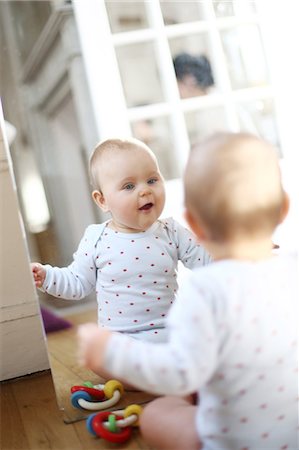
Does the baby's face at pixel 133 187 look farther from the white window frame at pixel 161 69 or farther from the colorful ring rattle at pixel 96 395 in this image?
the white window frame at pixel 161 69

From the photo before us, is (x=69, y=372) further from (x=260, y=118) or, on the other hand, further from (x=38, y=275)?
(x=260, y=118)

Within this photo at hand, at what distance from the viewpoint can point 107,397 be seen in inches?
51.2

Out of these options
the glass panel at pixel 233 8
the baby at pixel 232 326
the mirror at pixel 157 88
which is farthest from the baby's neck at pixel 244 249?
the glass panel at pixel 233 8

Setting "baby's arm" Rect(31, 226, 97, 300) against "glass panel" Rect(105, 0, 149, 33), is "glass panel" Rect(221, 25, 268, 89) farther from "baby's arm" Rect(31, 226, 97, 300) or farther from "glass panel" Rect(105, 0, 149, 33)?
"baby's arm" Rect(31, 226, 97, 300)

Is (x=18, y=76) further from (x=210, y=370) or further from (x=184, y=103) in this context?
(x=210, y=370)

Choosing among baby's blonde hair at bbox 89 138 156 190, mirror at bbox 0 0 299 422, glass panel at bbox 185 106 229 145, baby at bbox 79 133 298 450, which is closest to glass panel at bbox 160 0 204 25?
mirror at bbox 0 0 299 422

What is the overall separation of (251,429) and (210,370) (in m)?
0.11

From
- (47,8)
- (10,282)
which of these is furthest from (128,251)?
(47,8)

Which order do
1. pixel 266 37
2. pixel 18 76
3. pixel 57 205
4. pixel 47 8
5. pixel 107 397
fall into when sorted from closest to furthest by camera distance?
1. pixel 107 397
2. pixel 57 205
3. pixel 266 37
4. pixel 47 8
5. pixel 18 76

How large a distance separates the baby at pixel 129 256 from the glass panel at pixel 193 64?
2.97ft

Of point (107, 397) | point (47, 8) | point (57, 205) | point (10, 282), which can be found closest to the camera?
point (107, 397)

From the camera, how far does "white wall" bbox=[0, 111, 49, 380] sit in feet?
5.07

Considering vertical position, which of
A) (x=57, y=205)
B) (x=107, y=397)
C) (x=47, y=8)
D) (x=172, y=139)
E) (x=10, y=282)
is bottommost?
(x=107, y=397)

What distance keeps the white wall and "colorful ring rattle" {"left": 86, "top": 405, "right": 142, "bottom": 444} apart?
469mm
